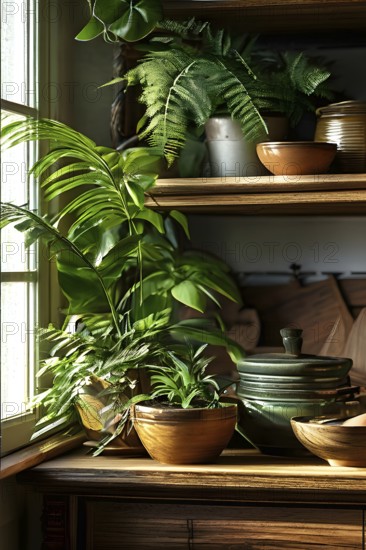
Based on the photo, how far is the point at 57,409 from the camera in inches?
84.1

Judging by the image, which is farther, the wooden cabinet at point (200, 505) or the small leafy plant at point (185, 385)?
the small leafy plant at point (185, 385)

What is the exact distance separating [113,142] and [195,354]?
2.02 ft

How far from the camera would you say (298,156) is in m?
2.12

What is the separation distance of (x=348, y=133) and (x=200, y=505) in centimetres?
95

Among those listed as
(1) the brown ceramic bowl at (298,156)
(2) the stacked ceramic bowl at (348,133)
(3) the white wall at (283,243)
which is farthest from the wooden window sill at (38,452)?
→ (2) the stacked ceramic bowl at (348,133)

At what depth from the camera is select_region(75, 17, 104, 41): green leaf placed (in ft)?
7.11

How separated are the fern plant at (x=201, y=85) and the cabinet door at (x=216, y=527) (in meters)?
0.84

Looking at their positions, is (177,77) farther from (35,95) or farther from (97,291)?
(97,291)

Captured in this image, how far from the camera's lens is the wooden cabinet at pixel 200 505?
1.90 meters

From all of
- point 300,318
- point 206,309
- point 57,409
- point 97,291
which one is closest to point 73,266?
point 97,291

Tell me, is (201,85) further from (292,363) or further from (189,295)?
(292,363)

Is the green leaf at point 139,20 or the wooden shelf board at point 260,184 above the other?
the green leaf at point 139,20

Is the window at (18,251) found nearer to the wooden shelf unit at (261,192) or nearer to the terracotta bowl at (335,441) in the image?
the wooden shelf unit at (261,192)

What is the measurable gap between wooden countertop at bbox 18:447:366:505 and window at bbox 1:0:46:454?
0.17 metres
